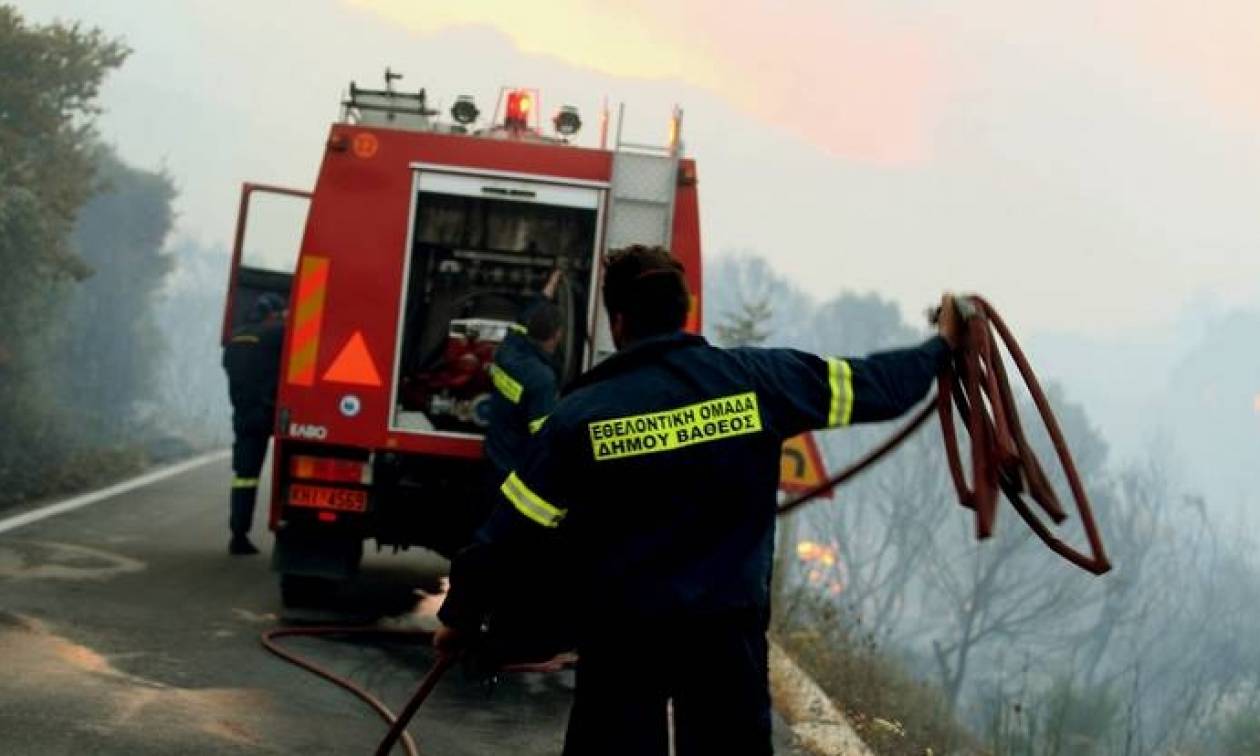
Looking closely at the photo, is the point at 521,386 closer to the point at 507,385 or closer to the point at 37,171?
the point at 507,385

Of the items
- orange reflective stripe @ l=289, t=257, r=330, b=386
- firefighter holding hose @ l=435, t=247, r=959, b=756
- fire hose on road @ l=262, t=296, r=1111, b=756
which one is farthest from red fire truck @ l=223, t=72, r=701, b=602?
firefighter holding hose @ l=435, t=247, r=959, b=756

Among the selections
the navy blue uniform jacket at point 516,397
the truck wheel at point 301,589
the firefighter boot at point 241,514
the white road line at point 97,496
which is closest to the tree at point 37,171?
the white road line at point 97,496

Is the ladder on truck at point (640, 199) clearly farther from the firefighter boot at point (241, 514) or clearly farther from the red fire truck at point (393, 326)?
the firefighter boot at point (241, 514)

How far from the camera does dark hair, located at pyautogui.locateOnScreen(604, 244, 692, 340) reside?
3.52m

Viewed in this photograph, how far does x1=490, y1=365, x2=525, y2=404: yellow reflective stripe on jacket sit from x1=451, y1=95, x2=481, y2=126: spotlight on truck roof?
1988mm

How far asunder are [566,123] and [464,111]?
2.02 feet

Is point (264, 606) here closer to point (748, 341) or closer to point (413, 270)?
point (413, 270)

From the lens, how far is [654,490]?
3387 millimetres

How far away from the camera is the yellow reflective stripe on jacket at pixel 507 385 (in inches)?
282

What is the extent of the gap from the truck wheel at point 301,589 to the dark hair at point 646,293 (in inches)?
199

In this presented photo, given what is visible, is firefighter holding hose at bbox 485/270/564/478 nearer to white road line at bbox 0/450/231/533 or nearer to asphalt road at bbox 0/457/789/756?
asphalt road at bbox 0/457/789/756

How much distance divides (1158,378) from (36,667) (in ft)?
650

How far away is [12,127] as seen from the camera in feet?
55.6

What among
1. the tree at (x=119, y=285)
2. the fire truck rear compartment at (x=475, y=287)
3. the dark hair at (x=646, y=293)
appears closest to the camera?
the dark hair at (x=646, y=293)
